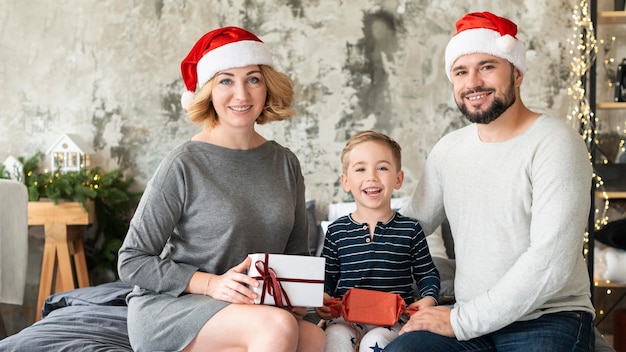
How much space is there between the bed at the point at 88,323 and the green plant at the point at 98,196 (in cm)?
73

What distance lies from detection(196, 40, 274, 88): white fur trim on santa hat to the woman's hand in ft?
2.03

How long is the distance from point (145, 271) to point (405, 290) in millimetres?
790

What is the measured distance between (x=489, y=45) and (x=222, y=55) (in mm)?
788

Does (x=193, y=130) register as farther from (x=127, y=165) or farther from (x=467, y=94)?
(x=467, y=94)

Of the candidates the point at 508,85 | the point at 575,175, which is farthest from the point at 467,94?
the point at 575,175

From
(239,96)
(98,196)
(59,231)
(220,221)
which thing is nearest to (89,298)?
(59,231)

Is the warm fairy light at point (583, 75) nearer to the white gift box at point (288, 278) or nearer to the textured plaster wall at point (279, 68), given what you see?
the textured plaster wall at point (279, 68)

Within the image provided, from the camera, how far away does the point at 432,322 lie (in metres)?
2.03

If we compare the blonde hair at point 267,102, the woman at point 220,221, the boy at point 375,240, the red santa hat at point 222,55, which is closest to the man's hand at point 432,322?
the boy at point 375,240

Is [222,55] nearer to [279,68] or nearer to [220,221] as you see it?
[220,221]

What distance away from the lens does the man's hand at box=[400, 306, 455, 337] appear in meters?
2.02

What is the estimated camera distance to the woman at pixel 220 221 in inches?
75.9

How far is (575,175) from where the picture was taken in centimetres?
198

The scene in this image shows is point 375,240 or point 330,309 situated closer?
point 330,309
